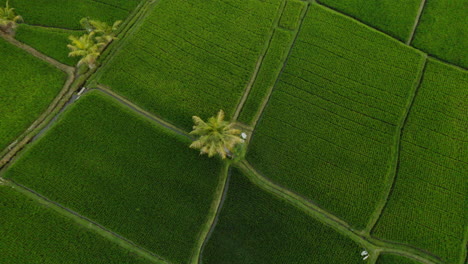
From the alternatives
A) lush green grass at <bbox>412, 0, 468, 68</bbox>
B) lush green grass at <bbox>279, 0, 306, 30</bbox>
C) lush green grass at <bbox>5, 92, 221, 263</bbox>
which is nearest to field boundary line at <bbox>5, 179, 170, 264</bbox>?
lush green grass at <bbox>5, 92, 221, 263</bbox>

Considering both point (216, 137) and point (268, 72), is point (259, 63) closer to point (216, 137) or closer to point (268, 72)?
point (268, 72)

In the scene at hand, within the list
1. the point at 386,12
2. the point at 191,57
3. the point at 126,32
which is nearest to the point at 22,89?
the point at 126,32

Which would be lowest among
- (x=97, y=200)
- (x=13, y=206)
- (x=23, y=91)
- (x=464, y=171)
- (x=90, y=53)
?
(x=13, y=206)

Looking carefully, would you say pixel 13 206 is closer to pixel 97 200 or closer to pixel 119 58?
pixel 97 200

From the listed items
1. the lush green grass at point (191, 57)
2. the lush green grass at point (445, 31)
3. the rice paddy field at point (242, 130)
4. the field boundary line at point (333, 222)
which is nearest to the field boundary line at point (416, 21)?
the rice paddy field at point (242, 130)

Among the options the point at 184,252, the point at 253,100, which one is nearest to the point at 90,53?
the point at 253,100

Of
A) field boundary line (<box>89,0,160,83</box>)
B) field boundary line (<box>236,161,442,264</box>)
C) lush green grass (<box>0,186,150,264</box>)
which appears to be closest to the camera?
lush green grass (<box>0,186,150,264</box>)

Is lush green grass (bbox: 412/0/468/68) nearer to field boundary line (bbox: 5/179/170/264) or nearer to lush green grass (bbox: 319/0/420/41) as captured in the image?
lush green grass (bbox: 319/0/420/41)
